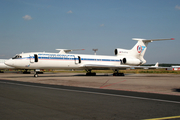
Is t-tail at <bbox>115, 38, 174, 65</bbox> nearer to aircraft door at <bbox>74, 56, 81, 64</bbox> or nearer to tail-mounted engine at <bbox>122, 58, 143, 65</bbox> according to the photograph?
tail-mounted engine at <bbox>122, 58, 143, 65</bbox>

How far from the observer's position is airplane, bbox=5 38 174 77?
1125 inches

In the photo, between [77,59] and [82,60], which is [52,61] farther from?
[82,60]

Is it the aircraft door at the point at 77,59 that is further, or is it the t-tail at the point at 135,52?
the t-tail at the point at 135,52

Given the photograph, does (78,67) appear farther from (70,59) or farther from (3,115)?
(3,115)

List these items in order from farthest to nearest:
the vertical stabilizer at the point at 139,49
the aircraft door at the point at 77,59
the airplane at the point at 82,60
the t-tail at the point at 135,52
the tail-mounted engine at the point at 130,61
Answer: the vertical stabilizer at the point at 139,49
the t-tail at the point at 135,52
the tail-mounted engine at the point at 130,61
the aircraft door at the point at 77,59
the airplane at the point at 82,60

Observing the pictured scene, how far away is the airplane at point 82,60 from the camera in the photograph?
28573 mm

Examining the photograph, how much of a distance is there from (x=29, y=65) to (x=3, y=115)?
2334 centimetres

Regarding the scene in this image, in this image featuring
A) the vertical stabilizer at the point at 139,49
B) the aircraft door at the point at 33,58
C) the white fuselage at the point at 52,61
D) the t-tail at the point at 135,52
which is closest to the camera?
A: the white fuselage at the point at 52,61

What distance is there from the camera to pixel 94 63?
35.6m

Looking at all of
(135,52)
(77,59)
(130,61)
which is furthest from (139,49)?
(77,59)

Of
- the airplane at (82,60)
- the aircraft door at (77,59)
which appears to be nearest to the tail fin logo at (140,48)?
the airplane at (82,60)

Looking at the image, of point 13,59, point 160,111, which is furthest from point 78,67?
point 160,111

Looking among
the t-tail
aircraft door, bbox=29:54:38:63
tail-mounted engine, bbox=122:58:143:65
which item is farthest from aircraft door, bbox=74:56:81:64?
tail-mounted engine, bbox=122:58:143:65

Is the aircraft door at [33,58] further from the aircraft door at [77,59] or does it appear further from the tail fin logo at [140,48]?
the tail fin logo at [140,48]
